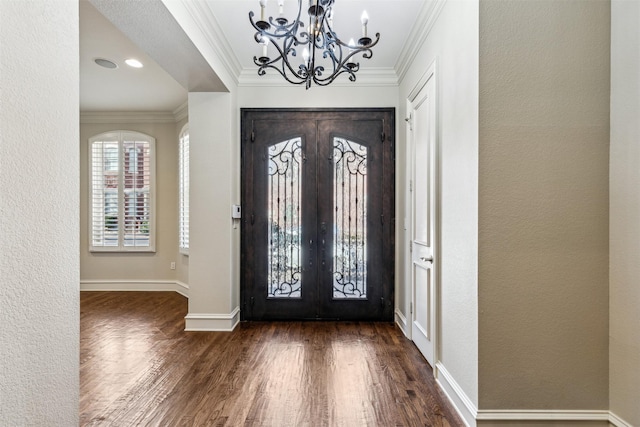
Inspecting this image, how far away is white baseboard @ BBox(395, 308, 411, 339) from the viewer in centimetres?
361

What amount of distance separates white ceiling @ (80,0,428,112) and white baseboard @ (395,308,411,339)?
2615 millimetres

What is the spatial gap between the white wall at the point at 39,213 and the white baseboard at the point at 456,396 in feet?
6.17

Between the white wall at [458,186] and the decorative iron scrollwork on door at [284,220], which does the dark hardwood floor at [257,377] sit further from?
the decorative iron scrollwork on door at [284,220]

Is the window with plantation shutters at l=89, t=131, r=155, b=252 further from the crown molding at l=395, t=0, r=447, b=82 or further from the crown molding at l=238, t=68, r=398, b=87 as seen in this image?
the crown molding at l=395, t=0, r=447, b=82

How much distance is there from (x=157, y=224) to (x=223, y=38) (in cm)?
347

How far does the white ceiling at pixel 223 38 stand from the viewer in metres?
2.86

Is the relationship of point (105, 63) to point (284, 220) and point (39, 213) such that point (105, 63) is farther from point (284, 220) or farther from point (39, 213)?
point (39, 213)

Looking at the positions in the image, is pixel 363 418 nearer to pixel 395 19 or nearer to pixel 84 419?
pixel 84 419

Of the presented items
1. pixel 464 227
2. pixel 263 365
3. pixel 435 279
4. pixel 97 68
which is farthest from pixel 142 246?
pixel 464 227

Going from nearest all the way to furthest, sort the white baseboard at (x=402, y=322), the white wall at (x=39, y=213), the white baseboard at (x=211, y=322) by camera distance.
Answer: the white wall at (x=39, y=213) → the white baseboard at (x=402, y=322) → the white baseboard at (x=211, y=322)

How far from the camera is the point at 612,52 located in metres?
1.92

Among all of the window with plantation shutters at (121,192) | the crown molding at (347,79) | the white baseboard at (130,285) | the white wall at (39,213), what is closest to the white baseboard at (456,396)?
the white wall at (39,213)

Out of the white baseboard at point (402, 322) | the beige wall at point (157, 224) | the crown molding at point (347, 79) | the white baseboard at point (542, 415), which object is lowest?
the white baseboard at point (402, 322)

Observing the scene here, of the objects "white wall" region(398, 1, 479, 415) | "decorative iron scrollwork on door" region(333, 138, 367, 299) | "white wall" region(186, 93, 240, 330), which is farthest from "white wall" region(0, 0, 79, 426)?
"decorative iron scrollwork on door" region(333, 138, 367, 299)
